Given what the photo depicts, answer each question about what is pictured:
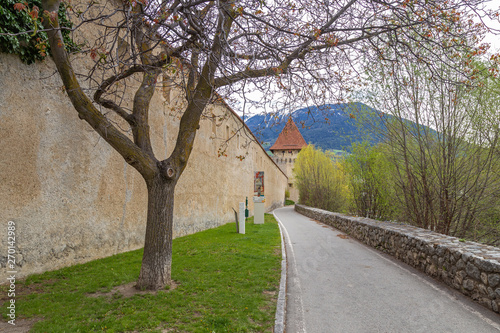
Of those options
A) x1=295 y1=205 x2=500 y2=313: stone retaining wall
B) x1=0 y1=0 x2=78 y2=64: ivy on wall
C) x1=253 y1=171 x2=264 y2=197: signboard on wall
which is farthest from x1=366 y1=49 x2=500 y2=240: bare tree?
x1=253 y1=171 x2=264 y2=197: signboard on wall

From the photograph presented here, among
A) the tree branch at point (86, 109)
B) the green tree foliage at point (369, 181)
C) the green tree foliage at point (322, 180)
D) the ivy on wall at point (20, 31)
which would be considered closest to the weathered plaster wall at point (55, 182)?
the ivy on wall at point (20, 31)

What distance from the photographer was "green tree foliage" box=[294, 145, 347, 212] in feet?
93.7

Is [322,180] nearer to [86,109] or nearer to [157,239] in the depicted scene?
[157,239]

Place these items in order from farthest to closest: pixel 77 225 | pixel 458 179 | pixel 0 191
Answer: pixel 458 179, pixel 77 225, pixel 0 191

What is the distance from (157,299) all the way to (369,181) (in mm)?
12492

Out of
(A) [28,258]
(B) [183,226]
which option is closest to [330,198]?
(B) [183,226]

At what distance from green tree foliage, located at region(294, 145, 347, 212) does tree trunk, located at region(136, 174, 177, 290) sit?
75.7ft

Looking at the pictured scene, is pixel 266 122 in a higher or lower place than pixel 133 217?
higher

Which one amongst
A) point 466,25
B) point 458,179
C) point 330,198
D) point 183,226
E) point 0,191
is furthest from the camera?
point 330,198

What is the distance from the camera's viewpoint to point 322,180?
3034cm

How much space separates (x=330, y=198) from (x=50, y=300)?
27040mm

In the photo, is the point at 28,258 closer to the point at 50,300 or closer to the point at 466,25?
the point at 50,300

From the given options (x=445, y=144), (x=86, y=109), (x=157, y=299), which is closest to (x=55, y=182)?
(x=86, y=109)

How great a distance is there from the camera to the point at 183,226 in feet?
41.9
